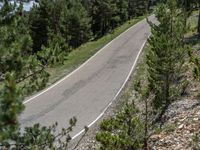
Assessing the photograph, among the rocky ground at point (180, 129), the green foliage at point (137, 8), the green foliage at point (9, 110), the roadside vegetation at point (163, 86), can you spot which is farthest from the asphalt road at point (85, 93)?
the green foliage at point (137, 8)

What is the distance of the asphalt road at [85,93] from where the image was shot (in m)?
20.4

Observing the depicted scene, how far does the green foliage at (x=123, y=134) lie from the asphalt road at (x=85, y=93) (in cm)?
647

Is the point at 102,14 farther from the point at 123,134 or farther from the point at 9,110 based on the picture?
the point at 9,110

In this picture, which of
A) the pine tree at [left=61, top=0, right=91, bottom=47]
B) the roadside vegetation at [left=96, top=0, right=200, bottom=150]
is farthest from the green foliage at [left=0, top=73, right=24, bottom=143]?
the pine tree at [left=61, top=0, right=91, bottom=47]

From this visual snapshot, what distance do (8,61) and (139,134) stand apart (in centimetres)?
481

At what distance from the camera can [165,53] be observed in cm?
1473

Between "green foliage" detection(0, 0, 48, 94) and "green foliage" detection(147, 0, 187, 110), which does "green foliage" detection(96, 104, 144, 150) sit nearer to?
"green foliage" detection(0, 0, 48, 94)

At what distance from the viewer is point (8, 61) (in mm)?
8773

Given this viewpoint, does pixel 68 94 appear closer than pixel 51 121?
No

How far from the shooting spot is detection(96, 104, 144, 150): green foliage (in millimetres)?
9844

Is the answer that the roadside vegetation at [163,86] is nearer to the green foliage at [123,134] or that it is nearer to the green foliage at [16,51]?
the green foliage at [123,134]

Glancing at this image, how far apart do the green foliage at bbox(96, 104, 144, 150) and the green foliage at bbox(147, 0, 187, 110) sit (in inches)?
131

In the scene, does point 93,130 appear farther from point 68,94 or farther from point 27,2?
point 27,2

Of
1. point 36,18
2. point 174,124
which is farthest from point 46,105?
point 36,18
